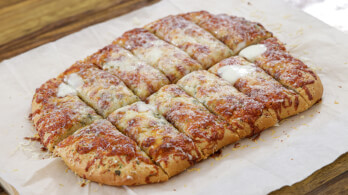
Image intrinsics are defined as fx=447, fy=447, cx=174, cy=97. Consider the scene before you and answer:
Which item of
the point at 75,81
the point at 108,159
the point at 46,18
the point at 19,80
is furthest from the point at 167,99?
the point at 46,18

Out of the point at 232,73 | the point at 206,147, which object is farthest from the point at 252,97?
the point at 206,147

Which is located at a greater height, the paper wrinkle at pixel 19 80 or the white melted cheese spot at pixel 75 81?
the white melted cheese spot at pixel 75 81

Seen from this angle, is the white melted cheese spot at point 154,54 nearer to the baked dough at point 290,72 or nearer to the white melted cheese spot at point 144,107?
the white melted cheese spot at point 144,107

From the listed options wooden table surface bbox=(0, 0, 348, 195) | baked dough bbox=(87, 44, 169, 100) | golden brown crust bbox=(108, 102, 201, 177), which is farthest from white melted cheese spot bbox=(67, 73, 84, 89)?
wooden table surface bbox=(0, 0, 348, 195)

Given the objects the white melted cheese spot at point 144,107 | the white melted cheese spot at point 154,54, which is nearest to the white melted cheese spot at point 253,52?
the white melted cheese spot at point 154,54

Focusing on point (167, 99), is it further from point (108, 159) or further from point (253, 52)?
point (253, 52)

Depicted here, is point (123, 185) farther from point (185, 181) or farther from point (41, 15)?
point (41, 15)

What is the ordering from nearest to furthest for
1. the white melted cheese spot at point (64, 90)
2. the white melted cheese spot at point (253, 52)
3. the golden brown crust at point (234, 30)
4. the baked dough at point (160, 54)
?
the white melted cheese spot at point (64, 90) → the baked dough at point (160, 54) → the white melted cheese spot at point (253, 52) → the golden brown crust at point (234, 30)
